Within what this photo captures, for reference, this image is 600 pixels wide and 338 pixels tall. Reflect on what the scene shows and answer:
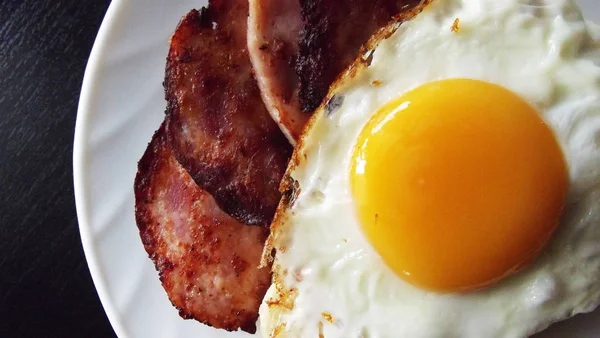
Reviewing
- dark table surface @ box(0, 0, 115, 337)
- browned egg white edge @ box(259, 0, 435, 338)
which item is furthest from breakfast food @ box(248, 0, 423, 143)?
dark table surface @ box(0, 0, 115, 337)

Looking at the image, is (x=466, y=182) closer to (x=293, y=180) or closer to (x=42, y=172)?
(x=293, y=180)

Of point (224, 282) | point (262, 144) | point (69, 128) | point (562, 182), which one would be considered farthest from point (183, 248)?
point (562, 182)

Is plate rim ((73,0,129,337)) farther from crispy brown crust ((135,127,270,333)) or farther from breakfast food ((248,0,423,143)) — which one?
breakfast food ((248,0,423,143))

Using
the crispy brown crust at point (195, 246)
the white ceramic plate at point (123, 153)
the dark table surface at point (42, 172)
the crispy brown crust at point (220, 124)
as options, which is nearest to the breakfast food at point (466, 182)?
the crispy brown crust at point (220, 124)

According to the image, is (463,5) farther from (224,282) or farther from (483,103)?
(224,282)

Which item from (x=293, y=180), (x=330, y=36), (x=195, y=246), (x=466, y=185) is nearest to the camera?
(x=466, y=185)

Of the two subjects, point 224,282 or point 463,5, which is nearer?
point 463,5

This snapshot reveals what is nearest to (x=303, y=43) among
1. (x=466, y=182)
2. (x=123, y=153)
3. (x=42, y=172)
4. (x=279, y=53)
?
(x=279, y=53)
